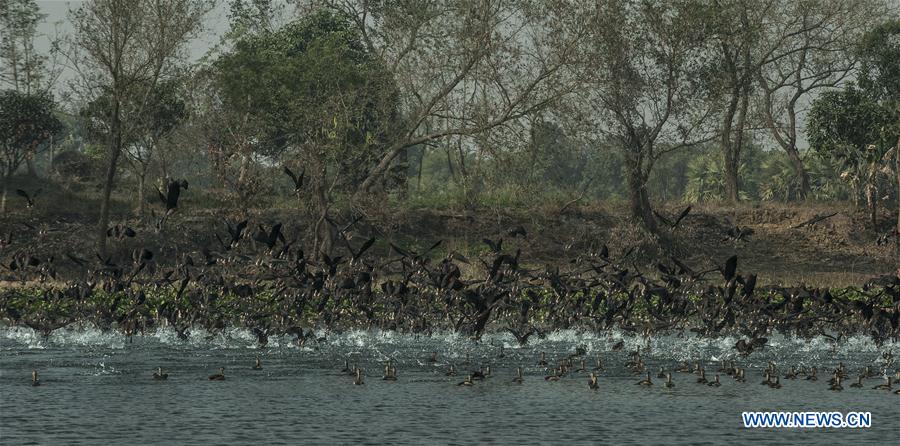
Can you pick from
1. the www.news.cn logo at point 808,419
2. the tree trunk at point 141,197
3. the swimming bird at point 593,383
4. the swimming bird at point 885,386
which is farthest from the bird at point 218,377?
the tree trunk at point 141,197

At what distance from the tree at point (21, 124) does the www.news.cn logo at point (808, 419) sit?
5626 cm

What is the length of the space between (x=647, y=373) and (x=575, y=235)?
42.2m

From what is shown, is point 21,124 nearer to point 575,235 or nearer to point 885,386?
point 575,235

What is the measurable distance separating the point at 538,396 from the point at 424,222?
1784 inches

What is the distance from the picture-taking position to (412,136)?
66438 millimetres

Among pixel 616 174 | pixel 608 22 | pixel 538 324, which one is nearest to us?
pixel 538 324

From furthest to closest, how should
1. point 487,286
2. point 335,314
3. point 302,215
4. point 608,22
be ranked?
point 302,215 < point 608,22 < point 335,314 < point 487,286

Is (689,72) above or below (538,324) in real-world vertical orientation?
above

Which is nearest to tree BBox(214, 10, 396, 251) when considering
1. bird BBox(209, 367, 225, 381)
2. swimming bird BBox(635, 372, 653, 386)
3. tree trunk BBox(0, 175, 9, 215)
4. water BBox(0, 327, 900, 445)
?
tree trunk BBox(0, 175, 9, 215)

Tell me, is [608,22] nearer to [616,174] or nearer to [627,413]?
[627,413]

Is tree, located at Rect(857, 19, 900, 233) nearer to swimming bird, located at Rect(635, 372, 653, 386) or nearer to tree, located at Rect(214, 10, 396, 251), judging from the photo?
tree, located at Rect(214, 10, 396, 251)

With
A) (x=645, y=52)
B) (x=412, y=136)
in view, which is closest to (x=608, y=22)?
(x=645, y=52)

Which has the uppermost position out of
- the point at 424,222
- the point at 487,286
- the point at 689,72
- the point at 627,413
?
the point at 689,72

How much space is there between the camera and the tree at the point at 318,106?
62.5 m
